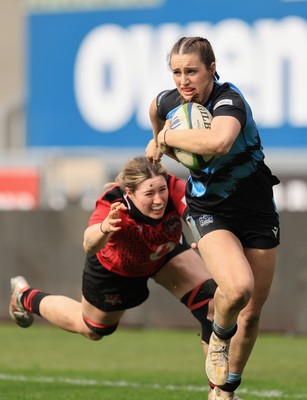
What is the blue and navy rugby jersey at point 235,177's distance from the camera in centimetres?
693

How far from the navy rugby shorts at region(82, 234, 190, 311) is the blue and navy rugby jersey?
125cm

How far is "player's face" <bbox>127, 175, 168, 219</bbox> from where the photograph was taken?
305 inches

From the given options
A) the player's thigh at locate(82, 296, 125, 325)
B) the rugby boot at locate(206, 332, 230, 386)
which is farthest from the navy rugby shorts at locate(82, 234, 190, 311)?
the rugby boot at locate(206, 332, 230, 386)

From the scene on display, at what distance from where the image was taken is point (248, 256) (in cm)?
715

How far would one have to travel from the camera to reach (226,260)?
6.73 m

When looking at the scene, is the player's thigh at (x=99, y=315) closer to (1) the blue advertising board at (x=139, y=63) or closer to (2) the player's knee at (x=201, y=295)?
(2) the player's knee at (x=201, y=295)

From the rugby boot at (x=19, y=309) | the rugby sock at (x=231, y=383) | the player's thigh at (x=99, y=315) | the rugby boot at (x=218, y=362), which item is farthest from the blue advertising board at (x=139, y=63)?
the rugby boot at (x=218, y=362)

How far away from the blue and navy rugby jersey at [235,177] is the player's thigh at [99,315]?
157 cm

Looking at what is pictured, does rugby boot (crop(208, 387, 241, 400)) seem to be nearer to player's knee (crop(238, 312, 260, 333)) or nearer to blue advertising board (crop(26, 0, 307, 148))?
player's knee (crop(238, 312, 260, 333))

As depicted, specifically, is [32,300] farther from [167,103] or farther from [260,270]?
[260,270]

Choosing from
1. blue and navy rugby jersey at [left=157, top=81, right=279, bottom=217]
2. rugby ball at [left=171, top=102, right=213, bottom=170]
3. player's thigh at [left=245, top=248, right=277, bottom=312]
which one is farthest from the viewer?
player's thigh at [left=245, top=248, right=277, bottom=312]

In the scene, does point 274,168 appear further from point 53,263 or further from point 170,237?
point 170,237

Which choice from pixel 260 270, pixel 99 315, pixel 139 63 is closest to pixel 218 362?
pixel 260 270

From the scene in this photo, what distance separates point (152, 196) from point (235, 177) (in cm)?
95
